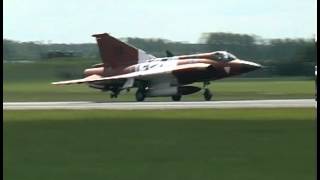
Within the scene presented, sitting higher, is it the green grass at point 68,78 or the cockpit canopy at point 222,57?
the cockpit canopy at point 222,57

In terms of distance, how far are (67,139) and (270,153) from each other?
4297mm

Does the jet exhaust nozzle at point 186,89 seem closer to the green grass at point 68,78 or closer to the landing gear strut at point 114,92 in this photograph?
the landing gear strut at point 114,92

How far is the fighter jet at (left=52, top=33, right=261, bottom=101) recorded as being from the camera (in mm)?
42375

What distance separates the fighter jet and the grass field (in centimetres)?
2105

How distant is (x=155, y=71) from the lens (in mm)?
A: 43188

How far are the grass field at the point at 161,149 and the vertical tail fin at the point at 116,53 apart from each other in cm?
2398

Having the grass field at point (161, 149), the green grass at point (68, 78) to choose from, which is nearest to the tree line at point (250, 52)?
the green grass at point (68, 78)

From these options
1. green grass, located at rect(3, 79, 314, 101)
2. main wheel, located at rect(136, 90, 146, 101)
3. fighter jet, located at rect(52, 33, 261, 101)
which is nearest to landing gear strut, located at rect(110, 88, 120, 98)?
fighter jet, located at rect(52, 33, 261, 101)

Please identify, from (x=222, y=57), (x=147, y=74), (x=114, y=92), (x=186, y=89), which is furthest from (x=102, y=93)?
(x=222, y=57)

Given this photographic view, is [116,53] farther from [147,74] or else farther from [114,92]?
[147,74]

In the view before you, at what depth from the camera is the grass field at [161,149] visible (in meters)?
11.3

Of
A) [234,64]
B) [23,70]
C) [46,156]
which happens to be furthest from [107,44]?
[46,156]

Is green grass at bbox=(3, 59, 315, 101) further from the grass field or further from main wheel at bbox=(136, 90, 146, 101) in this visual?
the grass field

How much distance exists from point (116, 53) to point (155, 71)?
10.6 ft
